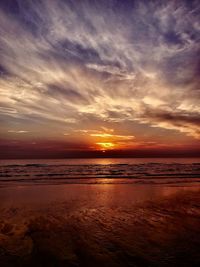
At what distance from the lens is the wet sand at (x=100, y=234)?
17.5 feet

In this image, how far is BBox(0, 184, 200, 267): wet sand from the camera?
5.34m

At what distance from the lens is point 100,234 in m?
6.97

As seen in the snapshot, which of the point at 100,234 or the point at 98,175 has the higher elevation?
the point at 98,175

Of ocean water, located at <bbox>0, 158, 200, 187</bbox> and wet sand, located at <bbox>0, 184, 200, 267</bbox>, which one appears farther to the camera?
ocean water, located at <bbox>0, 158, 200, 187</bbox>

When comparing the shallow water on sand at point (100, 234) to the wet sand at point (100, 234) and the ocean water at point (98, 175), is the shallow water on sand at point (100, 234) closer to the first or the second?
the wet sand at point (100, 234)

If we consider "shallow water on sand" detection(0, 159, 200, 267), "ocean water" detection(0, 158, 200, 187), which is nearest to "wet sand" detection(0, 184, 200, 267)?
"shallow water on sand" detection(0, 159, 200, 267)

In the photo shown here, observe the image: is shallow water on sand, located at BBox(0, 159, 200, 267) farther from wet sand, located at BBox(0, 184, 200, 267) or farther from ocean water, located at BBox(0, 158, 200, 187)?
ocean water, located at BBox(0, 158, 200, 187)

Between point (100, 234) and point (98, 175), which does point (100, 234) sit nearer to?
point (100, 234)

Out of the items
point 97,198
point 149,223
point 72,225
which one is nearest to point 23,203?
point 97,198

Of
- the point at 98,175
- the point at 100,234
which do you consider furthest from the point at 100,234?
the point at 98,175

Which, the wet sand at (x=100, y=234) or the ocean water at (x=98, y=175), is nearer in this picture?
the wet sand at (x=100, y=234)

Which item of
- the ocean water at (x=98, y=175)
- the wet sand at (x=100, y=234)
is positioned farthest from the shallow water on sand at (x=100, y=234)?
the ocean water at (x=98, y=175)

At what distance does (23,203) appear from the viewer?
12.1 metres

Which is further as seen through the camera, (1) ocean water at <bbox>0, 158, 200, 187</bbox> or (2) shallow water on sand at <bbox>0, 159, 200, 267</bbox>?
(1) ocean water at <bbox>0, 158, 200, 187</bbox>
